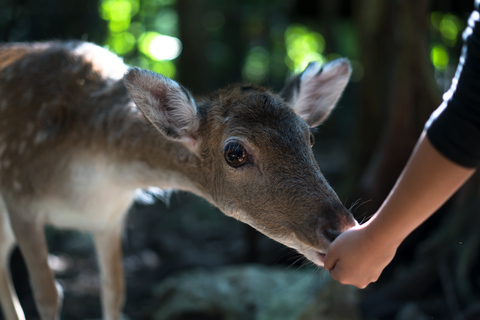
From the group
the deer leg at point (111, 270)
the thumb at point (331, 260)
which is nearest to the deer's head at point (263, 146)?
the thumb at point (331, 260)

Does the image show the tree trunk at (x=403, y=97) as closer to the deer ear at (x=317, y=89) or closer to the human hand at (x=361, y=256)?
the deer ear at (x=317, y=89)

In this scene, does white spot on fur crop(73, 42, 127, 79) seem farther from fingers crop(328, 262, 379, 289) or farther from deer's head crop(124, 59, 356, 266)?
fingers crop(328, 262, 379, 289)

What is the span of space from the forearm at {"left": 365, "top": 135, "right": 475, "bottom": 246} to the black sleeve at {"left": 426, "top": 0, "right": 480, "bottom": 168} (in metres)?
0.04

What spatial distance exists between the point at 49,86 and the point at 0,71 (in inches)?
24.8

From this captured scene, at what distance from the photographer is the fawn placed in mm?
3123

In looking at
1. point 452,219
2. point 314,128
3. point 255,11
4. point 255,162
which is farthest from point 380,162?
point 255,11

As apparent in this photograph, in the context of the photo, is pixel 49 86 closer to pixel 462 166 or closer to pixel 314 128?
pixel 314 128

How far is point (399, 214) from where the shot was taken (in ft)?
6.76

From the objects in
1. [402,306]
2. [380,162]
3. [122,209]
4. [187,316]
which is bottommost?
[187,316]

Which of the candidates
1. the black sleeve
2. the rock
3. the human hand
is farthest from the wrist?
the rock

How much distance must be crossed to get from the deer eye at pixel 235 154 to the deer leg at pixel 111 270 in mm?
1953

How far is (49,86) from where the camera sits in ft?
14.7

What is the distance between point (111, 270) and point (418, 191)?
358cm

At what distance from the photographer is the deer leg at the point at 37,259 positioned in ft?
14.0
